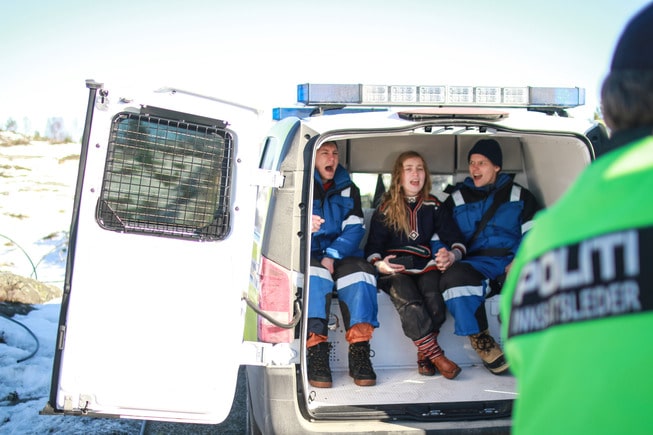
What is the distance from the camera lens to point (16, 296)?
7727 mm

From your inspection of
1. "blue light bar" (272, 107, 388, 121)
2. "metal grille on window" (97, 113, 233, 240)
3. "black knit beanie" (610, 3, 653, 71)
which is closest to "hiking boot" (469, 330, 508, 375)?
"blue light bar" (272, 107, 388, 121)

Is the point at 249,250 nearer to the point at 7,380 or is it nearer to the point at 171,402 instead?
the point at 171,402

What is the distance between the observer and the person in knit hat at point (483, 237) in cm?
439

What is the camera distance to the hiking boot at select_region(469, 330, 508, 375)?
4320 mm

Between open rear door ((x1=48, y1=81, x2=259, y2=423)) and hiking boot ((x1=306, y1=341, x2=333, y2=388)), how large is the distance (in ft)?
3.17

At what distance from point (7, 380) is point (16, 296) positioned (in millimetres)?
2721

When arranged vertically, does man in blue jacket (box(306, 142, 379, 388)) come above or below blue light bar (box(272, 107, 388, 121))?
below

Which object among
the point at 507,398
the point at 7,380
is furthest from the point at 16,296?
the point at 507,398

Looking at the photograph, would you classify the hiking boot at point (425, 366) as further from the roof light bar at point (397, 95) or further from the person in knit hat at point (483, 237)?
the roof light bar at point (397, 95)

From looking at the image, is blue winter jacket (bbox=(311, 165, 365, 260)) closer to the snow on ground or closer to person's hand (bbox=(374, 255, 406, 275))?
person's hand (bbox=(374, 255, 406, 275))

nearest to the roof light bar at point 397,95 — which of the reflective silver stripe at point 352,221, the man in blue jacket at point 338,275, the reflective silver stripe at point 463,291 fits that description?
the man in blue jacket at point 338,275

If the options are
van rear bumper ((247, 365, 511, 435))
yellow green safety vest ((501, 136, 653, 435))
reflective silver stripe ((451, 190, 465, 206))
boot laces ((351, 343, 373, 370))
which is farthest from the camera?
reflective silver stripe ((451, 190, 465, 206))

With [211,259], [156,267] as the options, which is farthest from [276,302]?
[156,267]

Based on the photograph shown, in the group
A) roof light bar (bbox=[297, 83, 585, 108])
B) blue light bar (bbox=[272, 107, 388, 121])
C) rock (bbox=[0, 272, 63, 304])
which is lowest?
rock (bbox=[0, 272, 63, 304])
